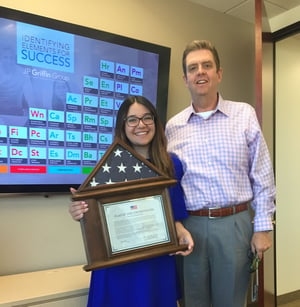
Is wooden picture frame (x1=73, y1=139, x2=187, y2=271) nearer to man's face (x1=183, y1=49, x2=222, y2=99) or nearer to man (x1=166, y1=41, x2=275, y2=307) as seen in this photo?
man (x1=166, y1=41, x2=275, y2=307)

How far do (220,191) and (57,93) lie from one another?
3.11ft

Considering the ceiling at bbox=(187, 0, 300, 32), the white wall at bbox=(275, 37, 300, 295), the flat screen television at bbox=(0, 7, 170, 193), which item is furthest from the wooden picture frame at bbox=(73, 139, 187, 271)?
the white wall at bbox=(275, 37, 300, 295)

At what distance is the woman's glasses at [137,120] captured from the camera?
1.28 m

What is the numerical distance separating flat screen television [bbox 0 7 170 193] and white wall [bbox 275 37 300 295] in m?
1.35

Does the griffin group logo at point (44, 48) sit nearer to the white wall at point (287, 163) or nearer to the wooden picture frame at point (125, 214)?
the wooden picture frame at point (125, 214)

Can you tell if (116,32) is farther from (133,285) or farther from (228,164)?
(133,285)

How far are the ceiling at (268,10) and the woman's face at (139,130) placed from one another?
1404mm

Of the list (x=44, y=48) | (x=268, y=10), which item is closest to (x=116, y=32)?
(x=44, y=48)

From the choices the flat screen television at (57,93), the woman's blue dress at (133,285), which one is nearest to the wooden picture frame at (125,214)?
the woman's blue dress at (133,285)

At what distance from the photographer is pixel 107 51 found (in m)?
1.89

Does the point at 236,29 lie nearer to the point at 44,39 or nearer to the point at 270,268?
the point at 44,39

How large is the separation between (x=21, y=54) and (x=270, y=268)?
219 cm

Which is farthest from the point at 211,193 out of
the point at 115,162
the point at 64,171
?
the point at 64,171

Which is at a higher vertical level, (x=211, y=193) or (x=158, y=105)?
(x=158, y=105)
